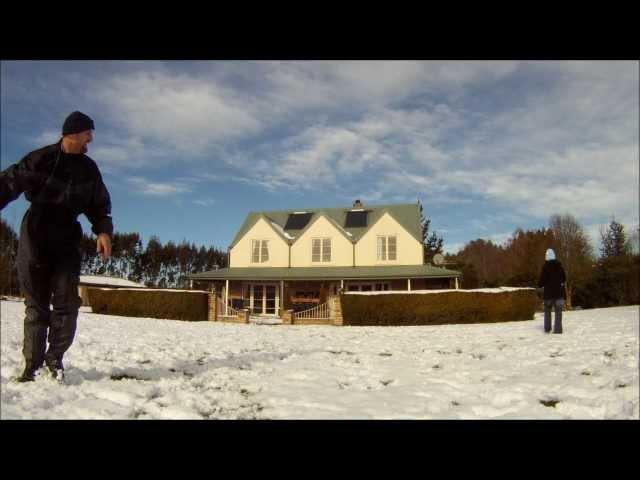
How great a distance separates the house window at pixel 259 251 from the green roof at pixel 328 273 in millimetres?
842

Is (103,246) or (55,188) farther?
(103,246)

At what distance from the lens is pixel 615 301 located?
19281 mm

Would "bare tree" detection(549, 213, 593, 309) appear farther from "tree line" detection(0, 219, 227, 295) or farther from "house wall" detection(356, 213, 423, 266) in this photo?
"tree line" detection(0, 219, 227, 295)

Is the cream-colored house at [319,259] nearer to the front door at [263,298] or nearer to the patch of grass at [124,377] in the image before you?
the front door at [263,298]

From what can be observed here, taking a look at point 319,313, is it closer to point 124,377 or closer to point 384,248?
point 384,248

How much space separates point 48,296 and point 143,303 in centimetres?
1458

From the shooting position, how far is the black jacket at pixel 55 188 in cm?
253

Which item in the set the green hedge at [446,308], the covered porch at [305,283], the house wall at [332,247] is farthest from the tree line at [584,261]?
the house wall at [332,247]

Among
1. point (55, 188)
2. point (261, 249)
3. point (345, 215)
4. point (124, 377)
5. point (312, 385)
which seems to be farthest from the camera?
point (345, 215)

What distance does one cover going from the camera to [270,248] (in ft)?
78.1

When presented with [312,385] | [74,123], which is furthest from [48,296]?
[312,385]

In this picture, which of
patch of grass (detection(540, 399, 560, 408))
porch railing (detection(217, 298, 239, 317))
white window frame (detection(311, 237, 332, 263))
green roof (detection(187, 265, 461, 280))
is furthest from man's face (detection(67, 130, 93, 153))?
white window frame (detection(311, 237, 332, 263))
